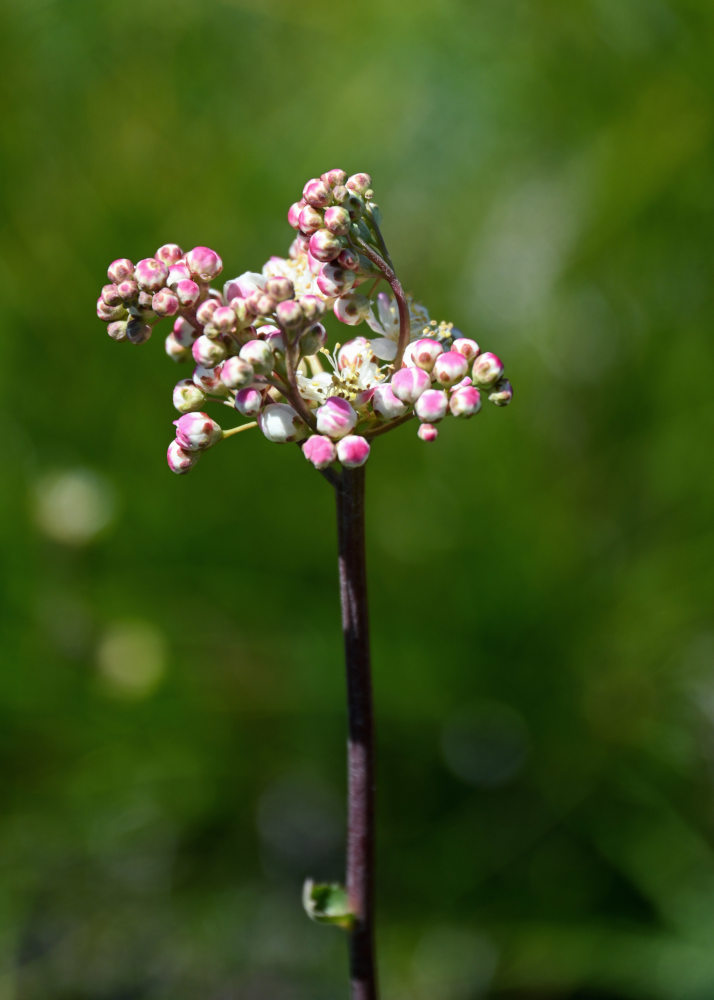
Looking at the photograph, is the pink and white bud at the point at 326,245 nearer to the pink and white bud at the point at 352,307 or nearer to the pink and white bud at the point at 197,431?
the pink and white bud at the point at 352,307

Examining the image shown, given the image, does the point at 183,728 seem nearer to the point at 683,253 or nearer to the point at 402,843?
the point at 402,843

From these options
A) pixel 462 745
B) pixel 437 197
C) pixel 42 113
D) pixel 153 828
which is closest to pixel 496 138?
pixel 437 197

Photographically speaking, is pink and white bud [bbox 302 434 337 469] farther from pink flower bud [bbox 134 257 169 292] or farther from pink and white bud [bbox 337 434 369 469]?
pink flower bud [bbox 134 257 169 292]

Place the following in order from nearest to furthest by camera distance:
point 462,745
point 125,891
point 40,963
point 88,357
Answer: point 40,963, point 125,891, point 462,745, point 88,357

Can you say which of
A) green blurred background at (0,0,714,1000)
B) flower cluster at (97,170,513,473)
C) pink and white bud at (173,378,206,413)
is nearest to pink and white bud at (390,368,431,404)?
flower cluster at (97,170,513,473)

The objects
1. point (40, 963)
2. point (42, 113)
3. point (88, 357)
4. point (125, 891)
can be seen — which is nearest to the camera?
A: point (40, 963)
